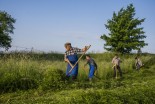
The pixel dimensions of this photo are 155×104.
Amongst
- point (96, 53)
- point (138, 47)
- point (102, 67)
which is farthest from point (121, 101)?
point (138, 47)

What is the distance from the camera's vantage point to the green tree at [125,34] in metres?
34.2

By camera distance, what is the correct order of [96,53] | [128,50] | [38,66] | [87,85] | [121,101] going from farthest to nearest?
[128,50] < [96,53] < [38,66] < [87,85] < [121,101]

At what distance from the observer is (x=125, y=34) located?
34656mm

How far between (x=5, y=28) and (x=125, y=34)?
1956 centimetres

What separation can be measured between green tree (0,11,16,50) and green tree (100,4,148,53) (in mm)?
15306

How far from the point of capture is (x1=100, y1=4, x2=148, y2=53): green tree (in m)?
34.2

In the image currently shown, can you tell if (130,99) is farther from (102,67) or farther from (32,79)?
(102,67)

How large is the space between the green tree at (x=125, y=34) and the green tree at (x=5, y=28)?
15.3 m

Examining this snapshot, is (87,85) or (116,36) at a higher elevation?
(116,36)

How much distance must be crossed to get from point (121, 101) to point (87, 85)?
195 inches

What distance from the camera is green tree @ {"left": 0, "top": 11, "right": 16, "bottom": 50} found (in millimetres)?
40375

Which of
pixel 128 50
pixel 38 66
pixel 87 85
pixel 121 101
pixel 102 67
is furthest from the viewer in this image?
pixel 128 50

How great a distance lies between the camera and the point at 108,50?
36156mm

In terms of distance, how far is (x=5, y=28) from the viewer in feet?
139
